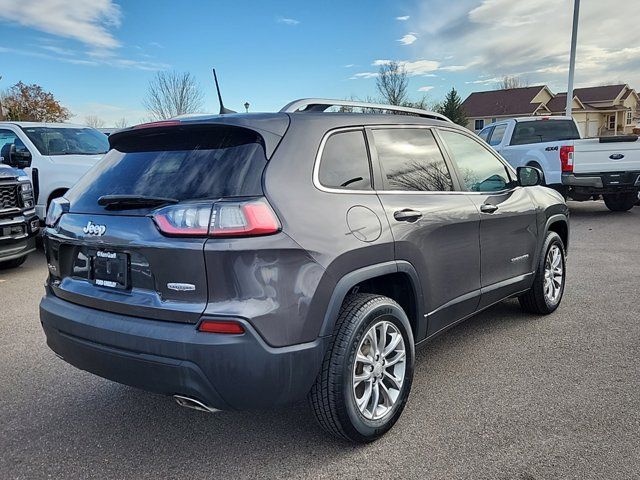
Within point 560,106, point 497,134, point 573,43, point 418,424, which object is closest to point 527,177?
point 418,424

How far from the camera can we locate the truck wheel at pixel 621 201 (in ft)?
39.8

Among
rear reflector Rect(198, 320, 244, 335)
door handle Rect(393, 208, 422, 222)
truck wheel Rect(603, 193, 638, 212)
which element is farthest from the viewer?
truck wheel Rect(603, 193, 638, 212)

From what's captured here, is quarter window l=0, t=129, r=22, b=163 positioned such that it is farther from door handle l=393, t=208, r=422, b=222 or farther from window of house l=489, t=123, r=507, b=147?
window of house l=489, t=123, r=507, b=147

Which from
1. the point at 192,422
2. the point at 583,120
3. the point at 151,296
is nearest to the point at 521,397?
the point at 192,422

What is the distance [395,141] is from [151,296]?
1769mm

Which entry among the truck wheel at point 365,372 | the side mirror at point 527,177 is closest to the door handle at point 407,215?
the truck wheel at point 365,372

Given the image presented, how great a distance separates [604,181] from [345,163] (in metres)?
9.28

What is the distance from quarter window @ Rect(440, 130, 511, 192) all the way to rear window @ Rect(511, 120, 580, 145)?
344 inches

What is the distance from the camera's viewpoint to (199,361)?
2.34 m

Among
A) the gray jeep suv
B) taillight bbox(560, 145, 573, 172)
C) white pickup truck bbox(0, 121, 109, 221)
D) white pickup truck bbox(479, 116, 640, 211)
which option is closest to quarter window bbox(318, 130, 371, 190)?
the gray jeep suv

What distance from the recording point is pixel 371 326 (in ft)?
9.32

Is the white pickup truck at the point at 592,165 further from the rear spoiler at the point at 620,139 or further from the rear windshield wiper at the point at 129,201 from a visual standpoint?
the rear windshield wiper at the point at 129,201

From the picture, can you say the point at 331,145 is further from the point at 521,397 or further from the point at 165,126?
the point at 521,397

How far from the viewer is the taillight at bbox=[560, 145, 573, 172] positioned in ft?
34.2
